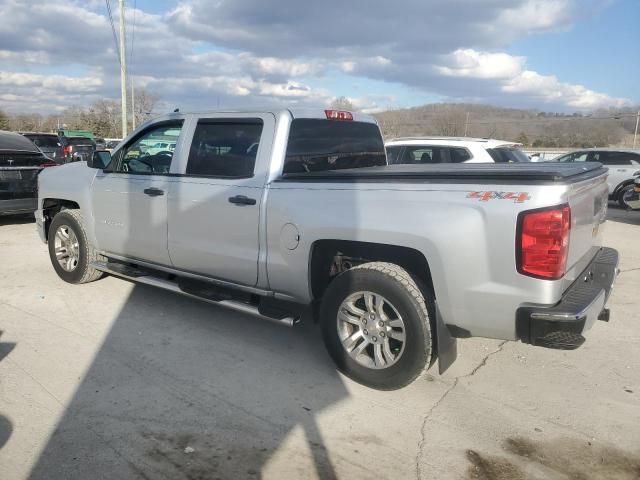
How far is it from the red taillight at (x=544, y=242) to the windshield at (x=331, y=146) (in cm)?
195

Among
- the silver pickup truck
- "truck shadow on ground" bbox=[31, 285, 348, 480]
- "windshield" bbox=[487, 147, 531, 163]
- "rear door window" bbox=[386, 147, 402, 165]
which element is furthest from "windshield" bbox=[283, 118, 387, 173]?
"rear door window" bbox=[386, 147, 402, 165]

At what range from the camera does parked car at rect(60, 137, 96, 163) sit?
21281mm

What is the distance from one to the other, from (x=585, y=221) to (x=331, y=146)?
2.17m

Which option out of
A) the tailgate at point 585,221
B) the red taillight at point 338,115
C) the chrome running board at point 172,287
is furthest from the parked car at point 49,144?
the tailgate at point 585,221

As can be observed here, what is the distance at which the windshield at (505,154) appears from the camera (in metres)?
8.80

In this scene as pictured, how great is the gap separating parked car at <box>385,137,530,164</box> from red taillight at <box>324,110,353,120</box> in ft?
14.0

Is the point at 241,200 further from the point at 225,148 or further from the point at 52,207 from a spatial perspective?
the point at 52,207

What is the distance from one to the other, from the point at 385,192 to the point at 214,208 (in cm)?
160

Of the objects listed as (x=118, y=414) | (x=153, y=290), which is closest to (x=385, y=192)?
(x=118, y=414)

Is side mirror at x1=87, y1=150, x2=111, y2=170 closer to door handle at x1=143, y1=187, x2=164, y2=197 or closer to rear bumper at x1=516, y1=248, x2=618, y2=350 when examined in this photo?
door handle at x1=143, y1=187, x2=164, y2=197

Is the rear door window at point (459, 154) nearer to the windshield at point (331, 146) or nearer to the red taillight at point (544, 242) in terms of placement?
the windshield at point (331, 146)

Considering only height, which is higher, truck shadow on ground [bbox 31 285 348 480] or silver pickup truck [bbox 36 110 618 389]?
silver pickup truck [bbox 36 110 618 389]

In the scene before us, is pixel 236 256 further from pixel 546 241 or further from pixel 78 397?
pixel 546 241

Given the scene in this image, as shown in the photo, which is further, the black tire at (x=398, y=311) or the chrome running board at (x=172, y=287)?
the chrome running board at (x=172, y=287)
